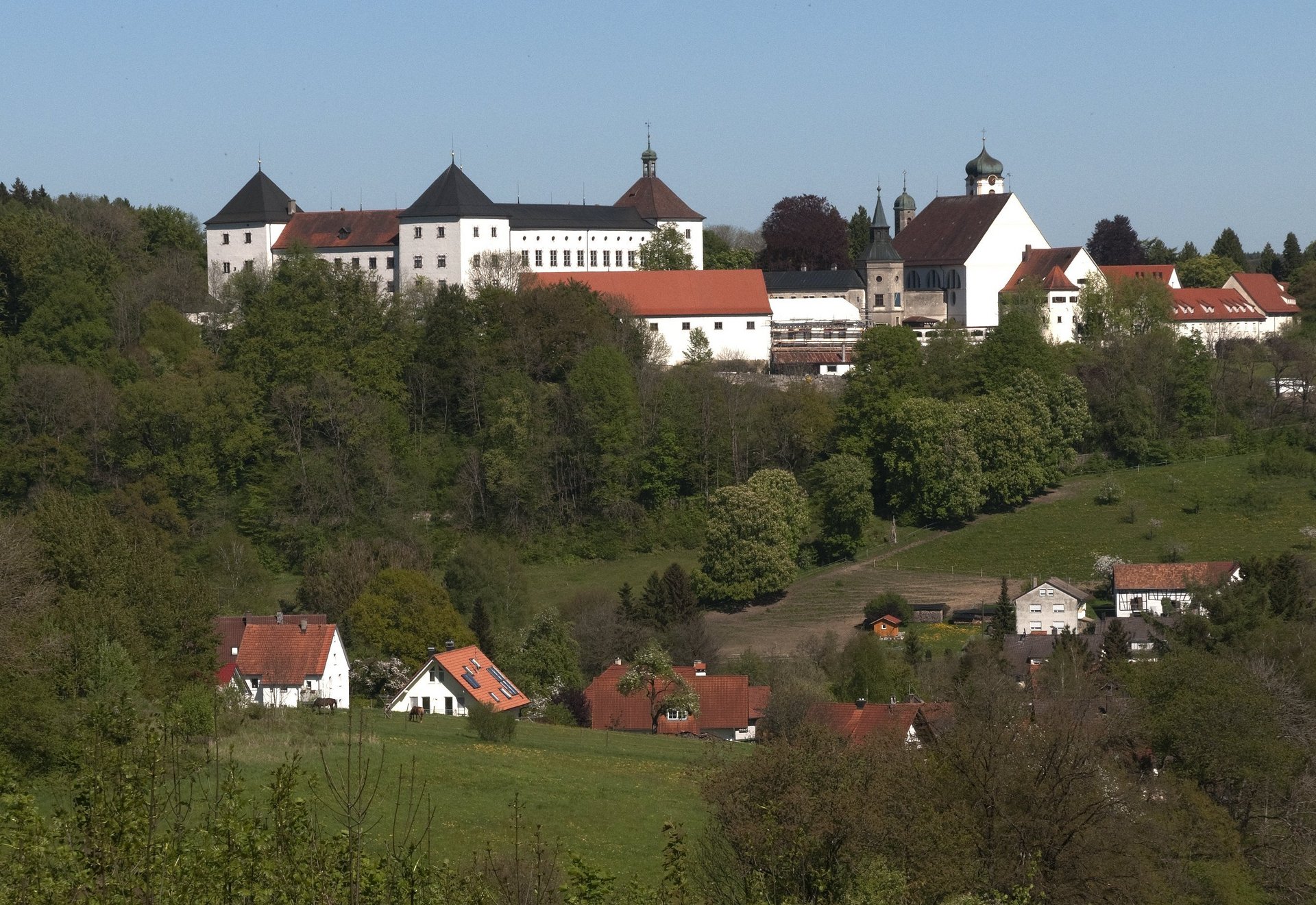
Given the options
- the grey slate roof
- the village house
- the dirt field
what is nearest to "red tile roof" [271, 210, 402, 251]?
the grey slate roof

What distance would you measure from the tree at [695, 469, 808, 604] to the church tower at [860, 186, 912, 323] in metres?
Result: 24.2

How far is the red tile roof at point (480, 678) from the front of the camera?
105ft

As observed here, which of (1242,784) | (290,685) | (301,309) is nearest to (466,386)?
(301,309)

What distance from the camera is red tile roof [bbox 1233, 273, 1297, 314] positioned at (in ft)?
241

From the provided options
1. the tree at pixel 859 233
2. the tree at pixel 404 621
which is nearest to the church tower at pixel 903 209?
the tree at pixel 859 233

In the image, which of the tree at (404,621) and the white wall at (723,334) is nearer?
the tree at (404,621)

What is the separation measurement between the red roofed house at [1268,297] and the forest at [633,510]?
11697 mm

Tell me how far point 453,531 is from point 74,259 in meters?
18.3

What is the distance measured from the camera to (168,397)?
48906mm

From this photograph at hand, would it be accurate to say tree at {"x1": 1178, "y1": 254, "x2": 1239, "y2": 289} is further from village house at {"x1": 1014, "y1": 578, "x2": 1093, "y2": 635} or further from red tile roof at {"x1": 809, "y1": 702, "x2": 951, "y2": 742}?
red tile roof at {"x1": 809, "y1": 702, "x2": 951, "y2": 742}

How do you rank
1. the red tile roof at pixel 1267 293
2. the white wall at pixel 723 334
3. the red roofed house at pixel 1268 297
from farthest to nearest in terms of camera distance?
the red tile roof at pixel 1267 293, the red roofed house at pixel 1268 297, the white wall at pixel 723 334

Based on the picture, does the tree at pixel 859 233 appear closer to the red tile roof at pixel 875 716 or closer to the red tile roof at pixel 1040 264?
the red tile roof at pixel 1040 264

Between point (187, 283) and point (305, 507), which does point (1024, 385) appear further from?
point (187, 283)

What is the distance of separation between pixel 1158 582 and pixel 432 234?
2985 cm
